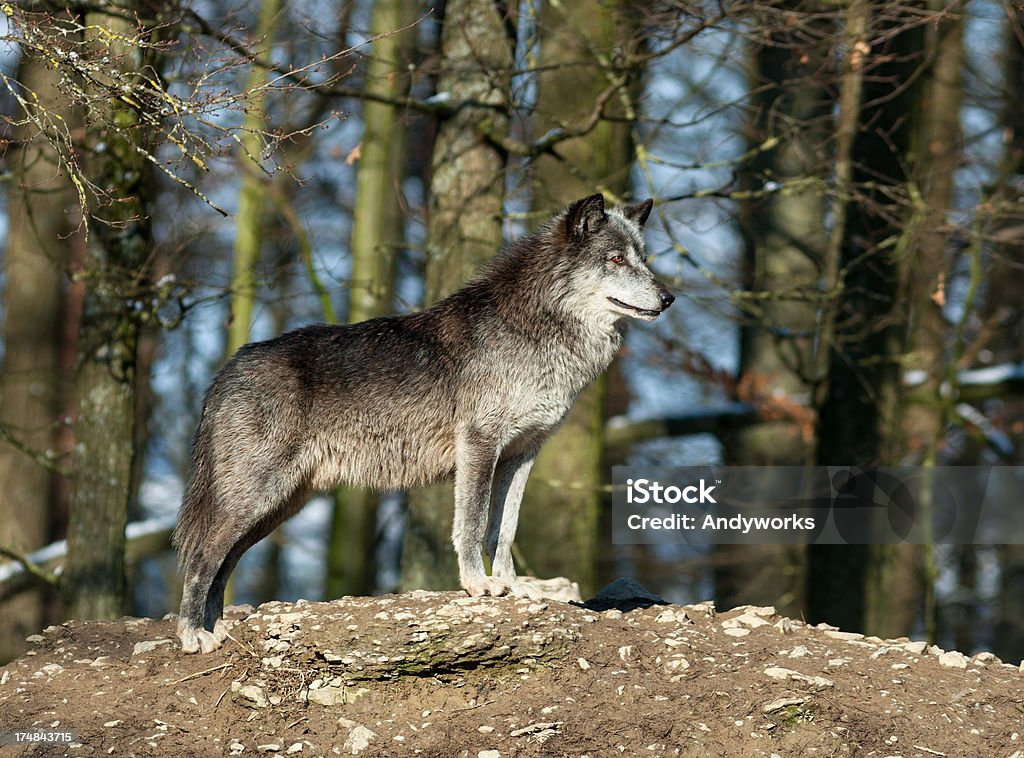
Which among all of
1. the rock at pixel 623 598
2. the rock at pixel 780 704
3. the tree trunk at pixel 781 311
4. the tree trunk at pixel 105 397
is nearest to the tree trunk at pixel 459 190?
the rock at pixel 623 598

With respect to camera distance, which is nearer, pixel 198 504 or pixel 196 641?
pixel 196 641

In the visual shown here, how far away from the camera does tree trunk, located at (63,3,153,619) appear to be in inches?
390

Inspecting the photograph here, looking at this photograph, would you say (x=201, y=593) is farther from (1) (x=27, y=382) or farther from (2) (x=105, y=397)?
(1) (x=27, y=382)

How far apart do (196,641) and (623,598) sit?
3131 millimetres

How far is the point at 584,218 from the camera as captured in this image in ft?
26.2

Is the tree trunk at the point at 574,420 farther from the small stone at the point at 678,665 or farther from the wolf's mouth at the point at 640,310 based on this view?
the small stone at the point at 678,665

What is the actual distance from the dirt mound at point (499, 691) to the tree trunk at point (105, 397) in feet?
7.97

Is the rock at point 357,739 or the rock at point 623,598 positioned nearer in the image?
the rock at point 357,739

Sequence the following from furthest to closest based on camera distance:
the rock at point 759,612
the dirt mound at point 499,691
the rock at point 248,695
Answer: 1. the rock at point 759,612
2. the rock at point 248,695
3. the dirt mound at point 499,691

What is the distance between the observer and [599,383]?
1153 centimetres

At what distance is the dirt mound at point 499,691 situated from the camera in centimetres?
646

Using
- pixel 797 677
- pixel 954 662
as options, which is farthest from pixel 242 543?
pixel 954 662

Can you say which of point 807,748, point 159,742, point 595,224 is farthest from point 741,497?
point 159,742

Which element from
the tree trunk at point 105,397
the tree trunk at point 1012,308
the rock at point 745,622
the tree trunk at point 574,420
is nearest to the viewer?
the rock at point 745,622
